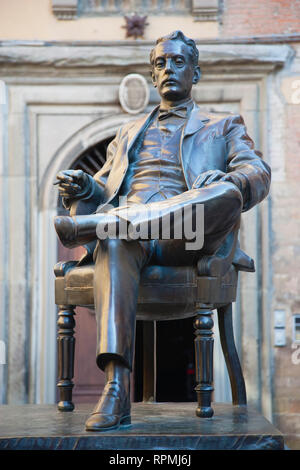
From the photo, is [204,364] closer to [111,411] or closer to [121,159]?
[111,411]

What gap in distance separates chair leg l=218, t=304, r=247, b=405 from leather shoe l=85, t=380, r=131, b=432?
39.0 inches

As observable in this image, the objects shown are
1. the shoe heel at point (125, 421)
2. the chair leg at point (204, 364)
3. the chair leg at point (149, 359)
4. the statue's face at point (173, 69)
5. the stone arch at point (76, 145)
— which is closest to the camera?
the shoe heel at point (125, 421)

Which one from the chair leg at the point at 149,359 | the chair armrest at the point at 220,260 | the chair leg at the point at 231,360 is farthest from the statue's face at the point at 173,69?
the chair leg at the point at 149,359

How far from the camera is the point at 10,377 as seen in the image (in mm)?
7168

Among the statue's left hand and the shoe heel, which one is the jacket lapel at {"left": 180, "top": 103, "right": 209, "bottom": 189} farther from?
the shoe heel

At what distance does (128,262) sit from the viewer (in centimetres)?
313

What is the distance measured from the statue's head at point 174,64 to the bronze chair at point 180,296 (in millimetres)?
824

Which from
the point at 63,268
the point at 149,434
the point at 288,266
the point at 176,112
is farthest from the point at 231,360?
the point at 288,266

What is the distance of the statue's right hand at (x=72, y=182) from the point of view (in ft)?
11.7

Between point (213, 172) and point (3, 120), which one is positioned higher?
point (3, 120)

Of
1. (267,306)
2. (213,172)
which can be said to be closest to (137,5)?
(267,306)

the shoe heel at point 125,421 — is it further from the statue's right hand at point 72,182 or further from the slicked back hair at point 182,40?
the slicked back hair at point 182,40

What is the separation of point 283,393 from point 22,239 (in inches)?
112

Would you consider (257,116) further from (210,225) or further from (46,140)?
(210,225)
